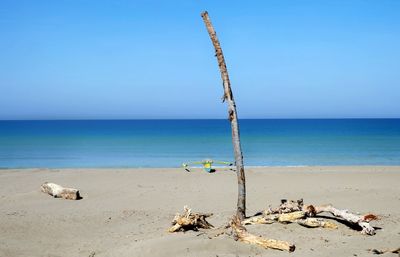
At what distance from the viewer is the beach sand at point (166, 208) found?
26.6 feet

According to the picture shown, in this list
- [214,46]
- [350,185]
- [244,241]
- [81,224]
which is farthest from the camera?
[350,185]

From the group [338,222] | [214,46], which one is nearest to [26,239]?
[214,46]

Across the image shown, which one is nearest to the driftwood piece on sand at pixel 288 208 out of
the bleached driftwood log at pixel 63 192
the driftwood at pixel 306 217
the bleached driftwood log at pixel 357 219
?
the driftwood at pixel 306 217

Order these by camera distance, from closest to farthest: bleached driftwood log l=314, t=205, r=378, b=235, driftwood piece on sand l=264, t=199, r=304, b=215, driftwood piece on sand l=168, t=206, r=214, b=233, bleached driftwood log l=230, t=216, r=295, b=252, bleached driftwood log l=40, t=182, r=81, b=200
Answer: bleached driftwood log l=230, t=216, r=295, b=252 → bleached driftwood log l=314, t=205, r=378, b=235 → driftwood piece on sand l=168, t=206, r=214, b=233 → driftwood piece on sand l=264, t=199, r=304, b=215 → bleached driftwood log l=40, t=182, r=81, b=200

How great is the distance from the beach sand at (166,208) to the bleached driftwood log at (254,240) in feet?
0.43

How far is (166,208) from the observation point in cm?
1302

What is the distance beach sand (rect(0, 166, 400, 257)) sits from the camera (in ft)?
26.6

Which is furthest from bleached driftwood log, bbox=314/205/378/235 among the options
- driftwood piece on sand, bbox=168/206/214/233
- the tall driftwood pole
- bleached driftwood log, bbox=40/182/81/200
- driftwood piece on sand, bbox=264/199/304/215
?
bleached driftwood log, bbox=40/182/81/200

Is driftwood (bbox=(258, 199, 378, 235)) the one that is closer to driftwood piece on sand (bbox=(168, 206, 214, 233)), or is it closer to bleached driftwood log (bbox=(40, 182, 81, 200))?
driftwood piece on sand (bbox=(168, 206, 214, 233))

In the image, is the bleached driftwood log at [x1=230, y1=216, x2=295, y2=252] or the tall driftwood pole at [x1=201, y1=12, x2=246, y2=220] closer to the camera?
the bleached driftwood log at [x1=230, y1=216, x2=295, y2=252]

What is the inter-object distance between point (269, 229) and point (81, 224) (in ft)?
15.9

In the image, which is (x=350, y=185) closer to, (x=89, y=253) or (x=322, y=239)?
(x=322, y=239)

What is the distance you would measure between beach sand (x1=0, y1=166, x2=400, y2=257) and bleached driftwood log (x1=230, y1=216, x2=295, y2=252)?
0.43 feet

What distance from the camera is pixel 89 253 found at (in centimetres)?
859
